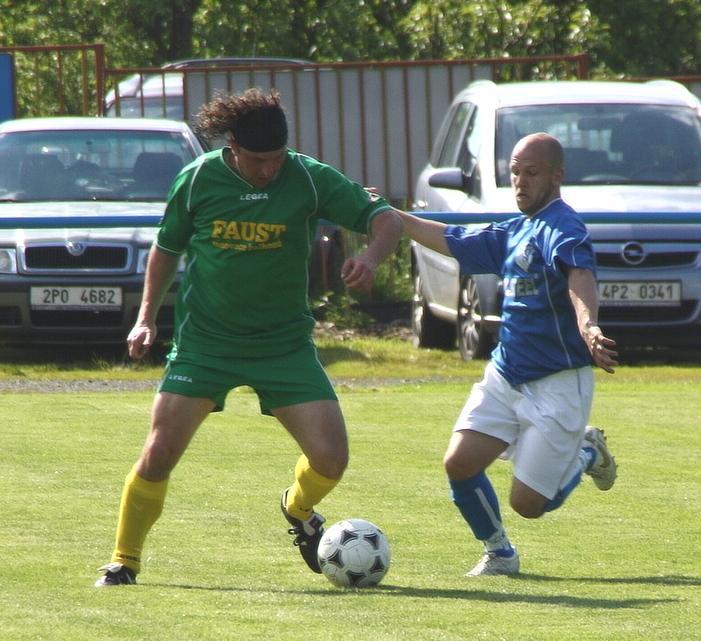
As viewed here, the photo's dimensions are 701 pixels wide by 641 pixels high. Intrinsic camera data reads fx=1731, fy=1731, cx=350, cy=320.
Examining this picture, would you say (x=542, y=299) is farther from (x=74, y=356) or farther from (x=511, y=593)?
(x=74, y=356)

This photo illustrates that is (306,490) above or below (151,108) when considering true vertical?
below

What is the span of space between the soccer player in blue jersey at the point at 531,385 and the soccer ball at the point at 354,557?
0.40 m

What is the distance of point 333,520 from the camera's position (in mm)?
7191

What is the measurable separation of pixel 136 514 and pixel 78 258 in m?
6.36

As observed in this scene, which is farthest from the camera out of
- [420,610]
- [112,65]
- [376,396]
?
[112,65]

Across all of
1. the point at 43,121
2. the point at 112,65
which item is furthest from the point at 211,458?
the point at 112,65

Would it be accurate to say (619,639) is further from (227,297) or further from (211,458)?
(211,458)

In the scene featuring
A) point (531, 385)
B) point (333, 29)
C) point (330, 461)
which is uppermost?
point (333, 29)

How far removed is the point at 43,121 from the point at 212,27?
13.5 metres

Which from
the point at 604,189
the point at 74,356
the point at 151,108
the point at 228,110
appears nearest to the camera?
the point at 228,110

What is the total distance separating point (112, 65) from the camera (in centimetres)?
2652

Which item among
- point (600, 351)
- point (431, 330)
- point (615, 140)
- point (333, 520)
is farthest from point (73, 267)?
point (600, 351)

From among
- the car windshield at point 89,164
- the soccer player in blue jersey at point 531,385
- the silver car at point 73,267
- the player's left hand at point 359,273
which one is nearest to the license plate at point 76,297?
the silver car at point 73,267

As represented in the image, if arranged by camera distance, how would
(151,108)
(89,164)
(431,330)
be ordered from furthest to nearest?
(151,108)
(431,330)
(89,164)
